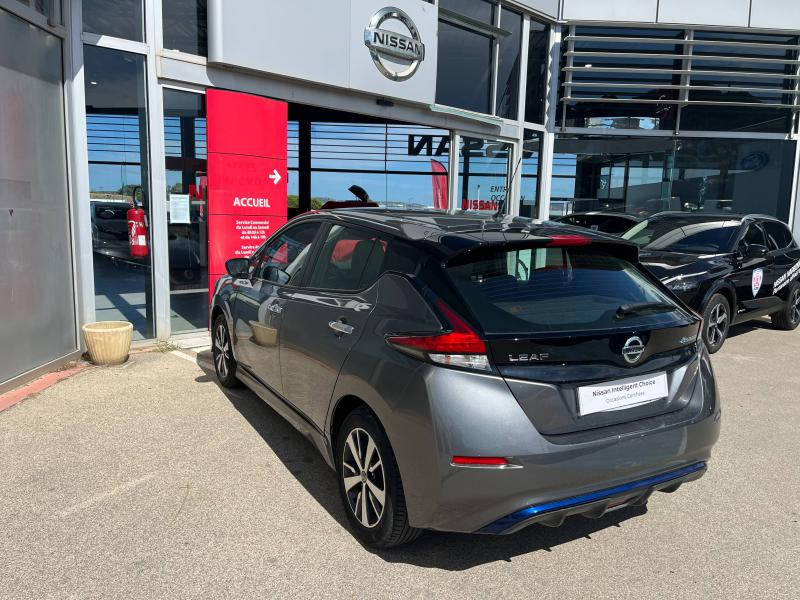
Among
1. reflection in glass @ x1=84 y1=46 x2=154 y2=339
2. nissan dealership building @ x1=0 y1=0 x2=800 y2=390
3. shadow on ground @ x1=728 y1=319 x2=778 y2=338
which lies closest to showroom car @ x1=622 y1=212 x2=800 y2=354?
shadow on ground @ x1=728 y1=319 x2=778 y2=338

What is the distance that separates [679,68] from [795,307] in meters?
6.01

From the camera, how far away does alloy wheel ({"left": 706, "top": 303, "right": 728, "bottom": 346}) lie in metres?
6.88

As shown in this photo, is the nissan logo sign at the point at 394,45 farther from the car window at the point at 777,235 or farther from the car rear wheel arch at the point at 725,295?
the car window at the point at 777,235

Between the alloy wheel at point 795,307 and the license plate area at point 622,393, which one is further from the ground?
the license plate area at point 622,393

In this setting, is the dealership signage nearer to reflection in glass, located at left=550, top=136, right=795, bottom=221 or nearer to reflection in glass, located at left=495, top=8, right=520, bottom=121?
reflection in glass, located at left=495, top=8, right=520, bottom=121

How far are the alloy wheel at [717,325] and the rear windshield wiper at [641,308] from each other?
14.7 ft

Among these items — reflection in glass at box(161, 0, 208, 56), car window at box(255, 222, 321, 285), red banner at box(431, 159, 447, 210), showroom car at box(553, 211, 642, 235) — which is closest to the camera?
car window at box(255, 222, 321, 285)

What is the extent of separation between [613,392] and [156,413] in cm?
358

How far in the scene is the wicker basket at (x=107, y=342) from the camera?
596 centimetres

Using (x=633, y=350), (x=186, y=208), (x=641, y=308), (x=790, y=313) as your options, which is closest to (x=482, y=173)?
(x=790, y=313)

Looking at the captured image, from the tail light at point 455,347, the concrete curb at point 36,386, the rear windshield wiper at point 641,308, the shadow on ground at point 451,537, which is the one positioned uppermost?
the rear windshield wiper at point 641,308

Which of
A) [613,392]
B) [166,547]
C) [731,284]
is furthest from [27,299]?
[731,284]

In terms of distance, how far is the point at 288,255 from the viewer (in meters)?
4.23

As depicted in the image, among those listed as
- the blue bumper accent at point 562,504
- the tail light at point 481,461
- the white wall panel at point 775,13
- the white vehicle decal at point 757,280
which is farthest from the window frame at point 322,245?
the white wall panel at point 775,13
